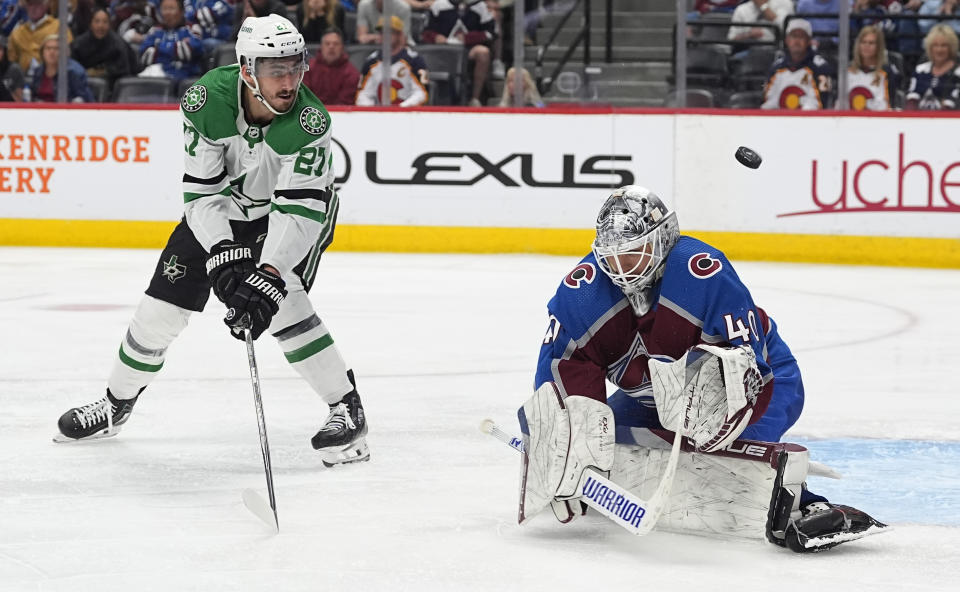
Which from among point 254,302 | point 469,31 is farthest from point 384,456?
point 469,31

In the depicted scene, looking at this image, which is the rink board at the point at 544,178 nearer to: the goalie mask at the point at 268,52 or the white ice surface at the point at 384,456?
the white ice surface at the point at 384,456

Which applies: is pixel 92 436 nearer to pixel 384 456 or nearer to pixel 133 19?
pixel 384 456

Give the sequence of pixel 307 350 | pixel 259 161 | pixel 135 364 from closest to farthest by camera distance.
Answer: pixel 259 161 < pixel 307 350 < pixel 135 364

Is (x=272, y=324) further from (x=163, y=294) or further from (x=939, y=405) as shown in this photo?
(x=939, y=405)

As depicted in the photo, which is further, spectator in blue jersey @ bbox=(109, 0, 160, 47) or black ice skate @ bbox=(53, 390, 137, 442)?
spectator in blue jersey @ bbox=(109, 0, 160, 47)

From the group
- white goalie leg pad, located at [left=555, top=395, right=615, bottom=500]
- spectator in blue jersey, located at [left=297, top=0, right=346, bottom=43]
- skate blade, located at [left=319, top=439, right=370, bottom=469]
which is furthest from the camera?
spectator in blue jersey, located at [left=297, top=0, right=346, bottom=43]

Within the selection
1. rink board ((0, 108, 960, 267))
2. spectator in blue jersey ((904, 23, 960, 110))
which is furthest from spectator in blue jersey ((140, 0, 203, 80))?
spectator in blue jersey ((904, 23, 960, 110))

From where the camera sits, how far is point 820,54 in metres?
8.16

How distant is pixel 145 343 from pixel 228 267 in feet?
1.59

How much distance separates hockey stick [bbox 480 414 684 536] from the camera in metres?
2.81

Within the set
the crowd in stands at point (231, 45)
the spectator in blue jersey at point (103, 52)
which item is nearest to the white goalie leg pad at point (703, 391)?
the crowd in stands at point (231, 45)

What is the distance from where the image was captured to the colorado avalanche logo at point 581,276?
2.97 meters

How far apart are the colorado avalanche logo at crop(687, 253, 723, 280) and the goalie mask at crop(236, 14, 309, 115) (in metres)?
1.07

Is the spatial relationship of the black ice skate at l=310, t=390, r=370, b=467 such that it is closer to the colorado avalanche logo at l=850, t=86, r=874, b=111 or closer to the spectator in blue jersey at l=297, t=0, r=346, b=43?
the colorado avalanche logo at l=850, t=86, r=874, b=111
